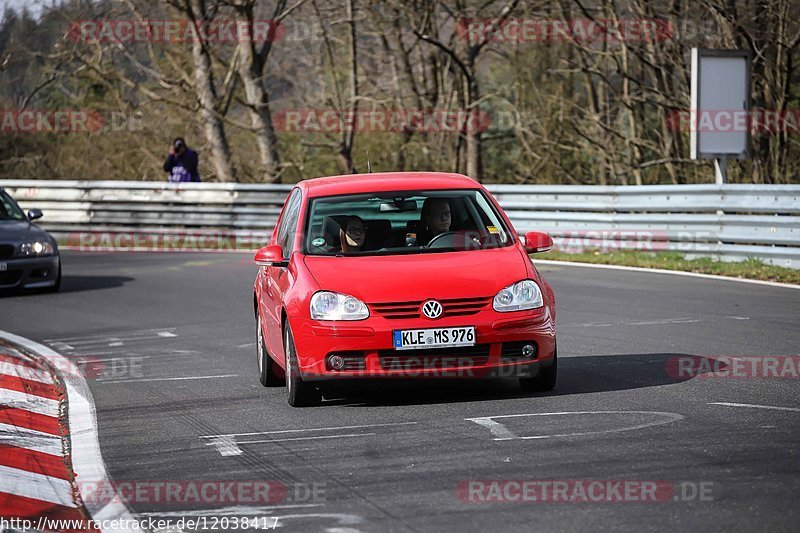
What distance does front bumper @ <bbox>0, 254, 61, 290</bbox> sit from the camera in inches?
714

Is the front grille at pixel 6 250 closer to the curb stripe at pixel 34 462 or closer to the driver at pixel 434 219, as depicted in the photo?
the driver at pixel 434 219

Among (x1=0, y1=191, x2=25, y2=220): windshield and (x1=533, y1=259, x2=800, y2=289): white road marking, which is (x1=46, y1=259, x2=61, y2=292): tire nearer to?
(x1=0, y1=191, x2=25, y2=220): windshield

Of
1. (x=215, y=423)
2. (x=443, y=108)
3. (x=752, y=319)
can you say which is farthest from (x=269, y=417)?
(x=443, y=108)

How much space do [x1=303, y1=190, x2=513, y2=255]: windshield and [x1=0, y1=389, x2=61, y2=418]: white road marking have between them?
2.02 metres

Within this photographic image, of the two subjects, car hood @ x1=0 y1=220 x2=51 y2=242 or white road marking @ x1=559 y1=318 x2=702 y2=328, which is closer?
white road marking @ x1=559 y1=318 x2=702 y2=328

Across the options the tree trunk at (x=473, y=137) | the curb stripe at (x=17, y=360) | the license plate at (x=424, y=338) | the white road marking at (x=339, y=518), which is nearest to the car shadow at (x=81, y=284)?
the curb stripe at (x=17, y=360)

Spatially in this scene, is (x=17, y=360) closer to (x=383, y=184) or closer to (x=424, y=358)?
(x=383, y=184)

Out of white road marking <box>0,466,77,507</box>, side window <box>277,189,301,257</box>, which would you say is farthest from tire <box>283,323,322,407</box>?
white road marking <box>0,466,77,507</box>

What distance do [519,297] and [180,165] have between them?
2012cm

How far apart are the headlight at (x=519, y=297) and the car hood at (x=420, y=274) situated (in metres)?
0.04

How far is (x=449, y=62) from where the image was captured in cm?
3428

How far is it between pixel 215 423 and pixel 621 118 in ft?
88.3

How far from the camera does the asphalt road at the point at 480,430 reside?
18.4ft

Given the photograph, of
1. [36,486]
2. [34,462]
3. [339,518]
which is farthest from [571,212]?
[339,518]
